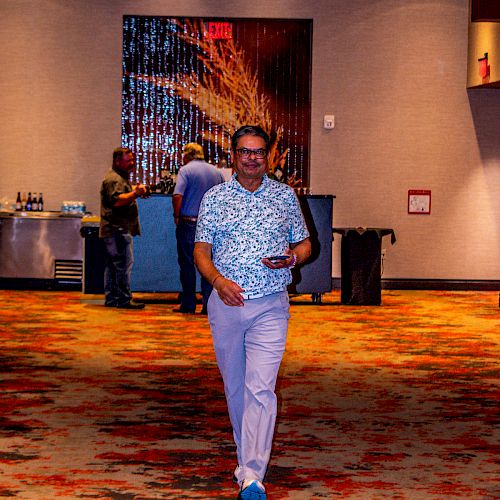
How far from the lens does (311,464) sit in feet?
16.0

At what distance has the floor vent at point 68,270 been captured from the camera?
1351 centimetres

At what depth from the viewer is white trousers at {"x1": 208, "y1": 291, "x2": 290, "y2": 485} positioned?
165 inches

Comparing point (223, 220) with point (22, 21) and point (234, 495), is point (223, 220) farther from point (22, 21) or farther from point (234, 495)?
point (22, 21)

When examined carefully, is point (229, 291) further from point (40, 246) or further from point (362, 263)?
point (40, 246)

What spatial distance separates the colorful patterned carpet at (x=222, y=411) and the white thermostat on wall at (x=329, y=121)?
411 cm

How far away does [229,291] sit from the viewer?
163 inches

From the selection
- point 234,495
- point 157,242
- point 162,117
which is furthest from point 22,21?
point 234,495

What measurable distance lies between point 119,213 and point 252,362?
6.90 m

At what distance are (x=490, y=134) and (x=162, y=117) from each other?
13.7 ft

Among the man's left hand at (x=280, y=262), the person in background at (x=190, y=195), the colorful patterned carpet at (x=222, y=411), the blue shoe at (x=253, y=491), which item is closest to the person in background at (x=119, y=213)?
the person in background at (x=190, y=195)

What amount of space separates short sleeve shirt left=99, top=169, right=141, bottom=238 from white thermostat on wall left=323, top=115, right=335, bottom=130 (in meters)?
3.83

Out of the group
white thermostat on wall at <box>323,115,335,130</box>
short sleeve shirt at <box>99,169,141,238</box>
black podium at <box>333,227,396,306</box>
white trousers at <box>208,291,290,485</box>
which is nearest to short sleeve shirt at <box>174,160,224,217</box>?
short sleeve shirt at <box>99,169,141,238</box>

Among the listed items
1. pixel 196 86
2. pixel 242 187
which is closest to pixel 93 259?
pixel 196 86

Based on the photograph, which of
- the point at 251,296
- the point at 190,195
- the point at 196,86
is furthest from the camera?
the point at 196,86
